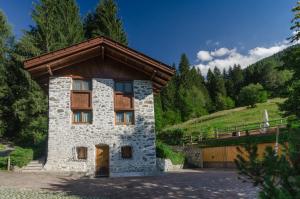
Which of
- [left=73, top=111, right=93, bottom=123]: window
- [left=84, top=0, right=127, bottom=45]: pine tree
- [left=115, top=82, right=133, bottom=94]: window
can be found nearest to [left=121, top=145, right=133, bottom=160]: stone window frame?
[left=73, top=111, right=93, bottom=123]: window

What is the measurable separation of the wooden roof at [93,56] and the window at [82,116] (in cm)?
266

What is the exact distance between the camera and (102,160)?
16.0 meters

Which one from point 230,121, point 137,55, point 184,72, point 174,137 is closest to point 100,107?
point 137,55

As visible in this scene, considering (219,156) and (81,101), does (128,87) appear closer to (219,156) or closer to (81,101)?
(81,101)

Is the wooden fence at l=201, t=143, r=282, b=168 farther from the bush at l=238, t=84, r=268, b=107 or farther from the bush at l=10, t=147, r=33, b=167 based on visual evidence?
the bush at l=238, t=84, r=268, b=107

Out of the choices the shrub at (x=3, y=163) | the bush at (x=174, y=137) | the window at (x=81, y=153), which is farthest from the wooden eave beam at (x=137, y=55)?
the bush at (x=174, y=137)

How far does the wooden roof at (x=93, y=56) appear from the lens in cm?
1521

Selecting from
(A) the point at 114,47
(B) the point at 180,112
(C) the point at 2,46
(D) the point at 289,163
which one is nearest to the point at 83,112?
(A) the point at 114,47

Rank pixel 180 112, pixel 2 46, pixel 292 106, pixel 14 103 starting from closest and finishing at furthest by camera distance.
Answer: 1. pixel 292 106
2. pixel 14 103
3. pixel 2 46
4. pixel 180 112

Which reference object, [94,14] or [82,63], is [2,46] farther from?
[82,63]

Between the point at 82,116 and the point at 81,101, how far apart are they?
2.78 feet

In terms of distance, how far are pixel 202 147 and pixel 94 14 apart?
80.1ft

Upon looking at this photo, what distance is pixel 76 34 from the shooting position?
108 ft

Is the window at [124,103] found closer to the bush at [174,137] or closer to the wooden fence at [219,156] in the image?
the wooden fence at [219,156]
